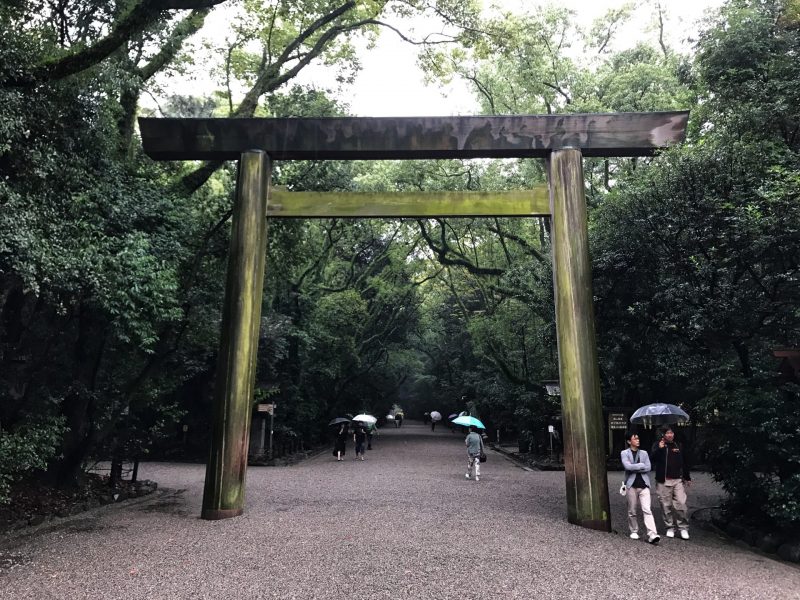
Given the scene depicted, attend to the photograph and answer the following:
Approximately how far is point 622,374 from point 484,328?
20.1 feet

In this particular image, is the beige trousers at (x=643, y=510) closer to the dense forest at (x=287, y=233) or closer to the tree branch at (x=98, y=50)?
the dense forest at (x=287, y=233)

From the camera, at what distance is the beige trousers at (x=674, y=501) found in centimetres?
A: 769

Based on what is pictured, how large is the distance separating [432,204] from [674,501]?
5845mm

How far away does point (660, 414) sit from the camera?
8.85 metres

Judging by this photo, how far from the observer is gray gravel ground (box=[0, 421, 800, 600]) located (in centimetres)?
510

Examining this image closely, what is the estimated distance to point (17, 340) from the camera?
29.2 ft

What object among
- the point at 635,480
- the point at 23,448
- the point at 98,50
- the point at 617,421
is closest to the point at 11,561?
the point at 23,448

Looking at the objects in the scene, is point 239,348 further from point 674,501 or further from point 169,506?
point 674,501

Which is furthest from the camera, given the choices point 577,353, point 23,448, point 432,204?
point 432,204

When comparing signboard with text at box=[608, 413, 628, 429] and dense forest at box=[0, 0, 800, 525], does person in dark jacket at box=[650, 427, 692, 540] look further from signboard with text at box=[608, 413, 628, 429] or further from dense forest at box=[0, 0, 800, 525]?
signboard with text at box=[608, 413, 628, 429]

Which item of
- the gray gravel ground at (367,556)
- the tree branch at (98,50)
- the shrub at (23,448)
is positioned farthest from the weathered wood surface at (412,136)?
the gray gravel ground at (367,556)

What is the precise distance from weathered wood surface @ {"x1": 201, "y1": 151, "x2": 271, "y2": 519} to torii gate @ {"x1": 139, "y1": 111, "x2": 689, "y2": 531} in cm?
2

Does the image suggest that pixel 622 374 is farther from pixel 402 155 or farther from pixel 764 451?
pixel 402 155

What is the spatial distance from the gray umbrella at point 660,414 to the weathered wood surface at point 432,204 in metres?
3.80
